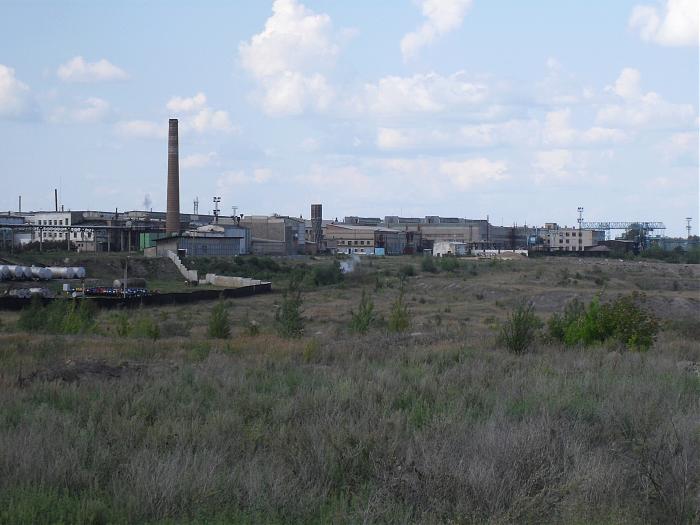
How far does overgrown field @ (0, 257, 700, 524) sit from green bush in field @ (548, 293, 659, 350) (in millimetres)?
1174

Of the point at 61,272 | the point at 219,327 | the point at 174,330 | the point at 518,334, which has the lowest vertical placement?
the point at 174,330

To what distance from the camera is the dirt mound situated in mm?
11664

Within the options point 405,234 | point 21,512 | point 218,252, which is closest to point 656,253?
point 405,234

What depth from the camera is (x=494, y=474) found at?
21.7ft

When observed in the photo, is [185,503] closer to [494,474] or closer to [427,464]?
[427,464]

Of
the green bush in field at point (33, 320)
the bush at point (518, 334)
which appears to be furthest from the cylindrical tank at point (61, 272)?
the bush at point (518, 334)

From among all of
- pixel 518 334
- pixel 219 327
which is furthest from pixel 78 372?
pixel 219 327

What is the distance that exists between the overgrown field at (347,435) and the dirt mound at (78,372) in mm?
58

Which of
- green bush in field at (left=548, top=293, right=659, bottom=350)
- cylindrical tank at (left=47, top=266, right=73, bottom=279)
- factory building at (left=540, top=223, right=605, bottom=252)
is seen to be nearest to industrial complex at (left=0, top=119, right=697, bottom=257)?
factory building at (left=540, top=223, right=605, bottom=252)

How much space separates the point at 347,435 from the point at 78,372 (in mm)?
6040

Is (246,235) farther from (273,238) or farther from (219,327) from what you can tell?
(219,327)

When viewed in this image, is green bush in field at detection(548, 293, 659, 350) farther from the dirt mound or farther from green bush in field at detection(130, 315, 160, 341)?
green bush in field at detection(130, 315, 160, 341)

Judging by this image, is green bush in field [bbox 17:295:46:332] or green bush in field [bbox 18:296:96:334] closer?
green bush in field [bbox 18:296:96:334]

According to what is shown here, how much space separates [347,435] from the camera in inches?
307
